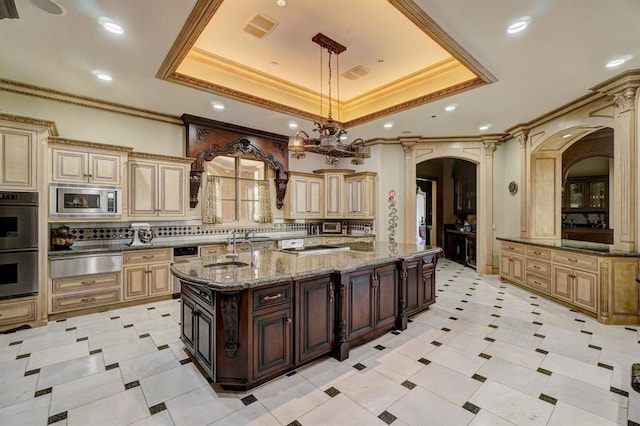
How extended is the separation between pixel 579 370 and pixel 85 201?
601 cm

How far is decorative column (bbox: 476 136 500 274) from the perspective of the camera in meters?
6.37

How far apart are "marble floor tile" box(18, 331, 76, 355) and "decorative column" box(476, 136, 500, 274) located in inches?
282

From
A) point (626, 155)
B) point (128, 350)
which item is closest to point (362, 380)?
point (128, 350)

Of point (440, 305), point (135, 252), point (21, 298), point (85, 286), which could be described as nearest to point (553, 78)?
point (440, 305)

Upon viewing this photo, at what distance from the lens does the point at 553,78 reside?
374cm

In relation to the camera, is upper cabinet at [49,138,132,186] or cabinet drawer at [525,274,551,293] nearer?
upper cabinet at [49,138,132,186]

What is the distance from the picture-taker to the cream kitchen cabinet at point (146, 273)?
4.29m

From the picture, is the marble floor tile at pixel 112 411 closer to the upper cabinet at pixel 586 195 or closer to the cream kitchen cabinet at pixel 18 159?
the cream kitchen cabinet at pixel 18 159

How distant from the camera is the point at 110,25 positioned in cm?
266

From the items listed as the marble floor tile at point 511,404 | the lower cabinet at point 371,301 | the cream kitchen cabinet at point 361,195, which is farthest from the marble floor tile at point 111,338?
the cream kitchen cabinet at point 361,195

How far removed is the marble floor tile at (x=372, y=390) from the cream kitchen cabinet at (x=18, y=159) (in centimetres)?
424

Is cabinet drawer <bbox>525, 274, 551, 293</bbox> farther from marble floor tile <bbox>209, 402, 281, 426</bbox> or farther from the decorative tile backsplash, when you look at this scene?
marble floor tile <bbox>209, 402, 281, 426</bbox>

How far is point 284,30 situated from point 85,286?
4.24 meters

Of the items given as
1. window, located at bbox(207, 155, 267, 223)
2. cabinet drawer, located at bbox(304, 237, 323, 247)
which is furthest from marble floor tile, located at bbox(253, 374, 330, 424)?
cabinet drawer, located at bbox(304, 237, 323, 247)
